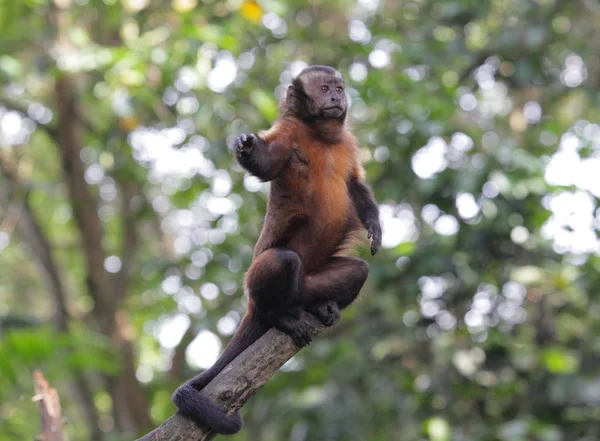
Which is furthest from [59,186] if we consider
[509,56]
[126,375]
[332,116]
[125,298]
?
[332,116]

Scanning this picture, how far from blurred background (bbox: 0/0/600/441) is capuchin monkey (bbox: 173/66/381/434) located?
149cm

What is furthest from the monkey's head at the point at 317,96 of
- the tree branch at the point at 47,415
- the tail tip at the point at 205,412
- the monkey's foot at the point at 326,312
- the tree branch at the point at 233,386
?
the tree branch at the point at 47,415

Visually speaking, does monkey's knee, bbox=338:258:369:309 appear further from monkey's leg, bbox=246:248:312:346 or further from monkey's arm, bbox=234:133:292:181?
monkey's arm, bbox=234:133:292:181

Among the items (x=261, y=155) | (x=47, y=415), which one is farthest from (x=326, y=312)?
(x=47, y=415)

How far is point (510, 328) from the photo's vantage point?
7.94m

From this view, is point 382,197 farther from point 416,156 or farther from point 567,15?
point 567,15

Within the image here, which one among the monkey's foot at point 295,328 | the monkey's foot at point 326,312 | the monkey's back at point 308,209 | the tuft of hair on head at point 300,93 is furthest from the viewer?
the tuft of hair on head at point 300,93

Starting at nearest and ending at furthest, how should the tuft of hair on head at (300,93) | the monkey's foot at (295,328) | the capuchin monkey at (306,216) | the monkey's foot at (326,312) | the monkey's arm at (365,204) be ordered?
the monkey's foot at (295,328) < the capuchin monkey at (306,216) < the monkey's foot at (326,312) < the monkey's arm at (365,204) < the tuft of hair on head at (300,93)

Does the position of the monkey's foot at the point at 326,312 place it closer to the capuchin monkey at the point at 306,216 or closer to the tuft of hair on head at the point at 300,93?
the capuchin monkey at the point at 306,216

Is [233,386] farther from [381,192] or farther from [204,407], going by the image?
[381,192]

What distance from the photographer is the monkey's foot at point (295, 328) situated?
4.01 meters

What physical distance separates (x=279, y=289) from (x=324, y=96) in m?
1.21

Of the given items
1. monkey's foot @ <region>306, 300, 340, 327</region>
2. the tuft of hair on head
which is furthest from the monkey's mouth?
monkey's foot @ <region>306, 300, 340, 327</region>

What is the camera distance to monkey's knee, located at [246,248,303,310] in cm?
408
